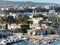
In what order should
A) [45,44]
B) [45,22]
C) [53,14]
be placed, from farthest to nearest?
[53,14] < [45,22] < [45,44]

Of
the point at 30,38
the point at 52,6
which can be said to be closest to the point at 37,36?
the point at 30,38

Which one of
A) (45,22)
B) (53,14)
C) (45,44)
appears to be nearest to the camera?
(45,44)

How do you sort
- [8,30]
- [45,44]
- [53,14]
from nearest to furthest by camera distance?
1. [45,44]
2. [8,30]
3. [53,14]

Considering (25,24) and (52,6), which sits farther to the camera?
(52,6)

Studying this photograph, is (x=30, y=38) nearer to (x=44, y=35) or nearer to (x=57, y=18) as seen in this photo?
(x=44, y=35)

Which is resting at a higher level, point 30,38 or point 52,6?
point 52,6

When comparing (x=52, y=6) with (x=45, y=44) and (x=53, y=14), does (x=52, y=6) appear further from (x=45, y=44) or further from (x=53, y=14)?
Answer: (x=45, y=44)

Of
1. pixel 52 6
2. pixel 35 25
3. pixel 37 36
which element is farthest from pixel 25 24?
pixel 52 6

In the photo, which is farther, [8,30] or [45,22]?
[45,22]

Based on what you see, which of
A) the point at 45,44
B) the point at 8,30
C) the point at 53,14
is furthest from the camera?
the point at 53,14
